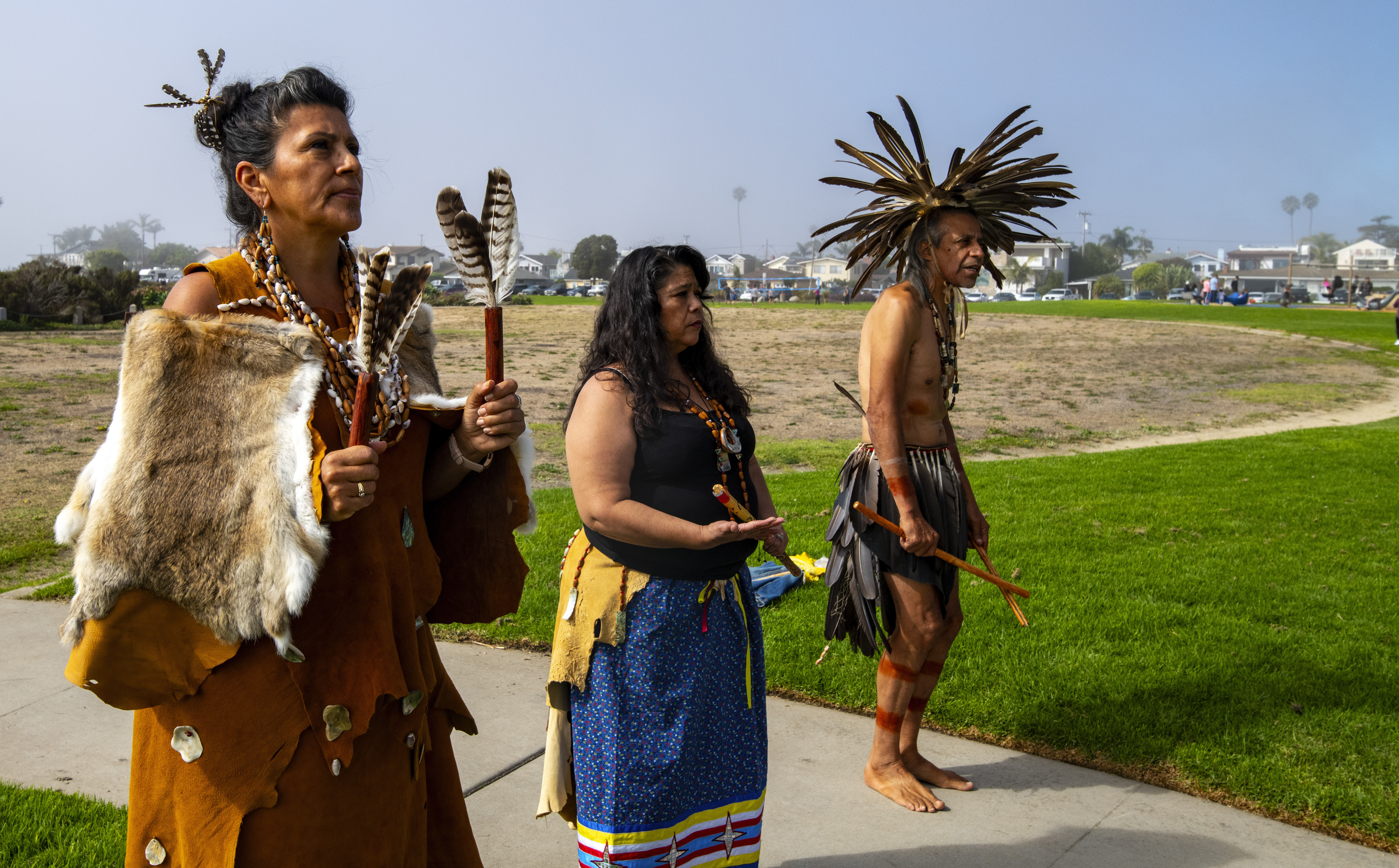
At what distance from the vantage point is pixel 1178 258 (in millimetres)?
182625

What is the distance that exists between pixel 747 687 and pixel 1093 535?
5242 millimetres

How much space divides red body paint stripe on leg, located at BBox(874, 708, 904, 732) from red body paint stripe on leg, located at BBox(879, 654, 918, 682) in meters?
0.14

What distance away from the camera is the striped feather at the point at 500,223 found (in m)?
2.10

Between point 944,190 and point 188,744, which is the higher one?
point 944,190

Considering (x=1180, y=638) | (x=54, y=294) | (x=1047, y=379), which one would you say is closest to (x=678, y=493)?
(x=1180, y=638)

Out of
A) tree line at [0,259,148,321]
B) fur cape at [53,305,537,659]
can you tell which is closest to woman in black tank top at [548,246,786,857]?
fur cape at [53,305,537,659]

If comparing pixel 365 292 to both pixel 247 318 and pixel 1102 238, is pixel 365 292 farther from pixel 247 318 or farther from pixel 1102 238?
pixel 1102 238

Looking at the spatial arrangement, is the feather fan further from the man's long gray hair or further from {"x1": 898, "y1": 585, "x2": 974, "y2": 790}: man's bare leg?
{"x1": 898, "y1": 585, "x2": 974, "y2": 790}: man's bare leg

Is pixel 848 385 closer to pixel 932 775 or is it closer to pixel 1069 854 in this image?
pixel 932 775

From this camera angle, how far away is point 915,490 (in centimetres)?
383

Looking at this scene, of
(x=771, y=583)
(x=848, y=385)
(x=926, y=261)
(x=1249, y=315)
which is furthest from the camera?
(x=1249, y=315)

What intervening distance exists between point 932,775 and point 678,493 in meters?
1.91

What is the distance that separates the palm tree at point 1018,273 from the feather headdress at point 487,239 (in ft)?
353

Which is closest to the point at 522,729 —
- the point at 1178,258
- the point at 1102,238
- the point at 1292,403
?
the point at 1292,403
